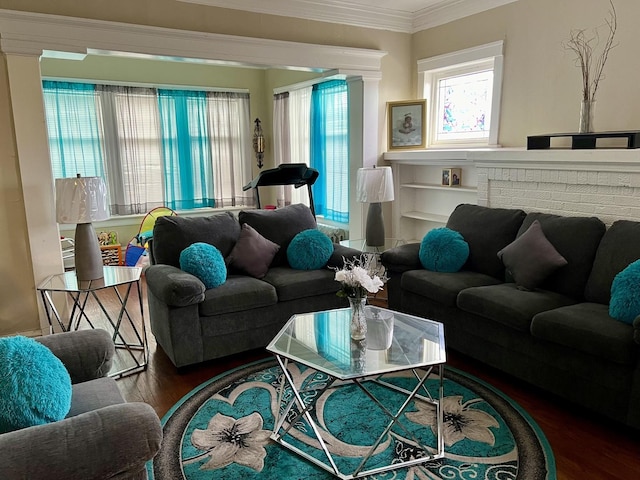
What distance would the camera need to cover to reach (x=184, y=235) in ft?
11.8

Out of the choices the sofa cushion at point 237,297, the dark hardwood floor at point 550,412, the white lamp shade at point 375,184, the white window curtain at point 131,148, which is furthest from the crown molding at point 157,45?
the white window curtain at point 131,148

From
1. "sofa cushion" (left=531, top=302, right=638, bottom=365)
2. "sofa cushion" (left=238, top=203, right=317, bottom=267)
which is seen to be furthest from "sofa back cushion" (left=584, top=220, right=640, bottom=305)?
"sofa cushion" (left=238, top=203, right=317, bottom=267)

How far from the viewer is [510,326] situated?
2.88 m

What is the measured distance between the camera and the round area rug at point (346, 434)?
7.25 ft

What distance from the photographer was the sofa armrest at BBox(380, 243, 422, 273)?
3.78m

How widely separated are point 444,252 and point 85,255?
257 centimetres

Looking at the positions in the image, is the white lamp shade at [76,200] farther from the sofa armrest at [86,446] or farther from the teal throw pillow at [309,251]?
the sofa armrest at [86,446]

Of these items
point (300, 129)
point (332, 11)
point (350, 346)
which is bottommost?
point (350, 346)

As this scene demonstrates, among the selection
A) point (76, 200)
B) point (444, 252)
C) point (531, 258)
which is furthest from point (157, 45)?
point (531, 258)

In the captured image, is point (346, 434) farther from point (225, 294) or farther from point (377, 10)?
point (377, 10)

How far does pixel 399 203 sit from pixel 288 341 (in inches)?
120

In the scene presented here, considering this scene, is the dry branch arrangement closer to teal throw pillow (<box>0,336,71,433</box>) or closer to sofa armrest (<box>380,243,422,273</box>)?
sofa armrest (<box>380,243,422,273</box>)

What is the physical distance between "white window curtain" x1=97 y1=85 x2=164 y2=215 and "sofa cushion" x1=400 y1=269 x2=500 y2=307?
4.16 m

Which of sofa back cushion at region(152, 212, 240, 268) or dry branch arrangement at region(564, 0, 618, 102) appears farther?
sofa back cushion at region(152, 212, 240, 268)
